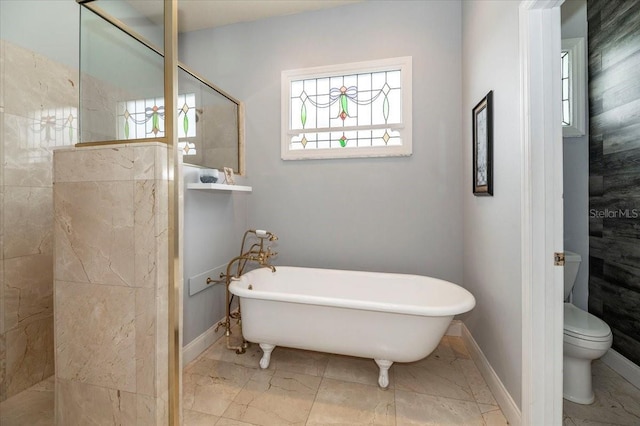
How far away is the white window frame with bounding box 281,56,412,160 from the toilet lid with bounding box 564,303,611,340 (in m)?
1.50

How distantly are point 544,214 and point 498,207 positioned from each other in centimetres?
38

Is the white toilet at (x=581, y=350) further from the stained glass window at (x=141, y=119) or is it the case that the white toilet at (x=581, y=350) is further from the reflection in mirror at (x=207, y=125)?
the reflection in mirror at (x=207, y=125)

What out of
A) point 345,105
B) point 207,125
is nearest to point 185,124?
point 207,125

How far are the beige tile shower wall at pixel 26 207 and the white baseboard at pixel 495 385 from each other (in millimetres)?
2657

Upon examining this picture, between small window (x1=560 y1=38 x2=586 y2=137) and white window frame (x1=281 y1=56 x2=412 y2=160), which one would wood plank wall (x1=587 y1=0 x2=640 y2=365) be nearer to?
small window (x1=560 y1=38 x2=586 y2=137)

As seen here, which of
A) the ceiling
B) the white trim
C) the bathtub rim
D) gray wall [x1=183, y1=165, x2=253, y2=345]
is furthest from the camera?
the ceiling

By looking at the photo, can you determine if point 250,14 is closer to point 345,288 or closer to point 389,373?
point 345,288

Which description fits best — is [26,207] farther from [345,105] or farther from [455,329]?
[455,329]

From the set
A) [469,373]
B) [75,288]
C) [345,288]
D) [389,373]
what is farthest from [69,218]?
[469,373]

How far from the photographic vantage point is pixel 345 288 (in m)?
2.22

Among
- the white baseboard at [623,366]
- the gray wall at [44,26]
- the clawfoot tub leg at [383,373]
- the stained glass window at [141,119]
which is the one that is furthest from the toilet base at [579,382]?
the gray wall at [44,26]

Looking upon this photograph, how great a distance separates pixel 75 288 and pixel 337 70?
7.79ft

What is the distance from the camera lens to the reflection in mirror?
7.03ft

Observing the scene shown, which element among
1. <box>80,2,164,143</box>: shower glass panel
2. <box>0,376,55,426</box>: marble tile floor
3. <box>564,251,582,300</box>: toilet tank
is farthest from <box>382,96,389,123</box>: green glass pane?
<box>0,376,55,426</box>: marble tile floor
